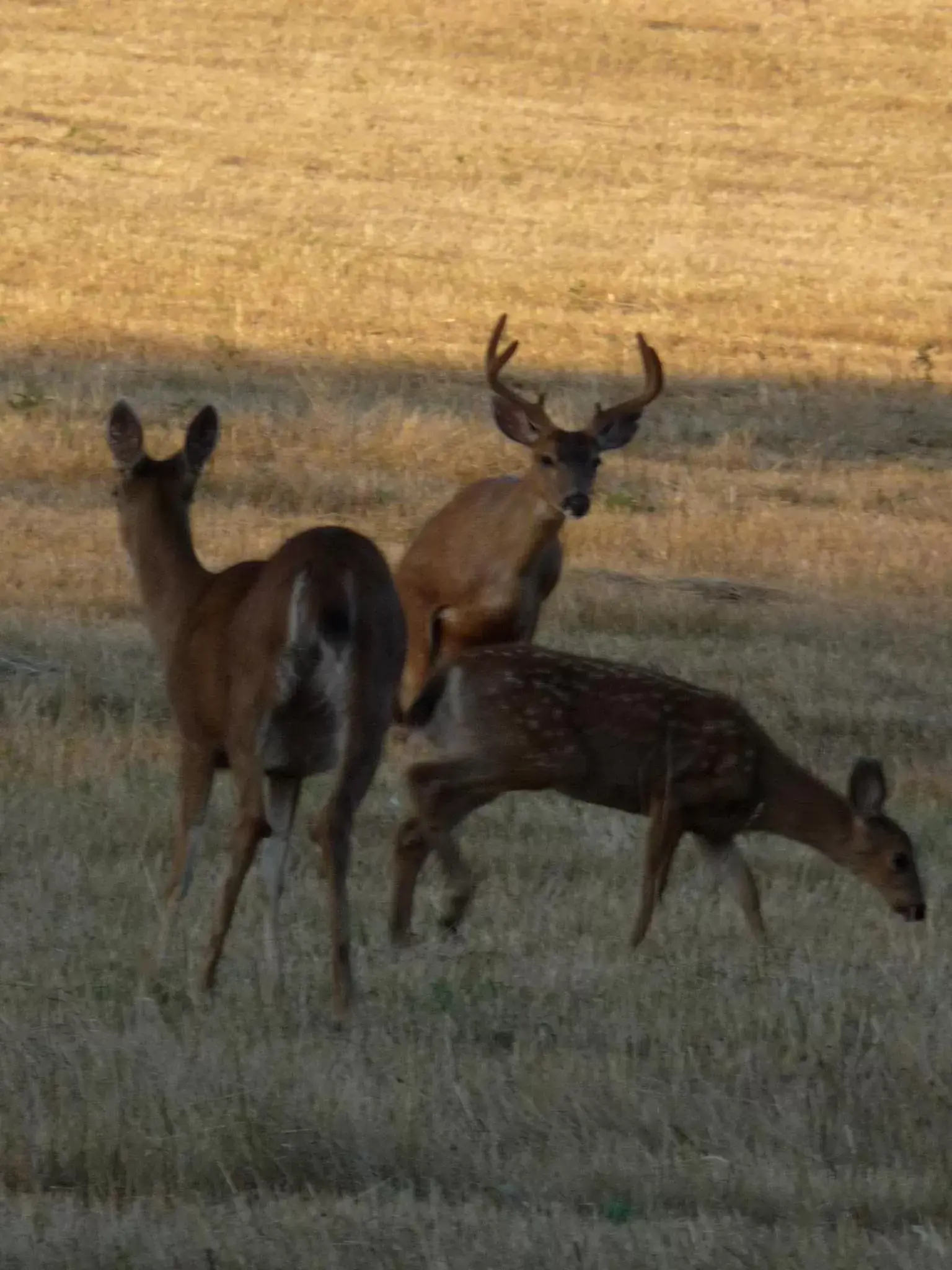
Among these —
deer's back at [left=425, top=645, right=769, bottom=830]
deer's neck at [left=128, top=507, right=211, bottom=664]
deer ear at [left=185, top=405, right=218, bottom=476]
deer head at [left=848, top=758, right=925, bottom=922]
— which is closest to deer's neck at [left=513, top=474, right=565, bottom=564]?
deer's back at [left=425, top=645, right=769, bottom=830]

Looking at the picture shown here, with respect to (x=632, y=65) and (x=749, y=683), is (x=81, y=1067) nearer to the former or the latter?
(x=749, y=683)

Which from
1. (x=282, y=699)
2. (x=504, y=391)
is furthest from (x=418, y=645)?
(x=282, y=699)

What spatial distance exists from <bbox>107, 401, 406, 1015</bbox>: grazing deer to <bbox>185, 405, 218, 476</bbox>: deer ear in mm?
639

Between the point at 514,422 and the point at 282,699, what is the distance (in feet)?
14.3

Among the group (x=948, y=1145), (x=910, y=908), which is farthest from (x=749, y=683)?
(x=948, y=1145)

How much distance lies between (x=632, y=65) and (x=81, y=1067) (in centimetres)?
3221

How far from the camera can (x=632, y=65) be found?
36.8 meters

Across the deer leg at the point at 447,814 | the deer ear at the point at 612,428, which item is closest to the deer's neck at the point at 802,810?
the deer leg at the point at 447,814

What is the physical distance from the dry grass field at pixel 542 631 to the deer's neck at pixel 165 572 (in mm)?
718

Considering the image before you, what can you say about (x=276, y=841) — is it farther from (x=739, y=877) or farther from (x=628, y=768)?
(x=739, y=877)

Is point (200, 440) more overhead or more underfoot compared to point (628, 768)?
more overhead

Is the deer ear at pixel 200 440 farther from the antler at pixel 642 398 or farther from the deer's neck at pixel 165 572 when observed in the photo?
the antler at pixel 642 398

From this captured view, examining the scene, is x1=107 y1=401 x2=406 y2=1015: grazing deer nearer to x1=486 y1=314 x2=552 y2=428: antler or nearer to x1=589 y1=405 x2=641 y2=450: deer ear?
x1=486 y1=314 x2=552 y2=428: antler

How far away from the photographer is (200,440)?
808 centimetres
